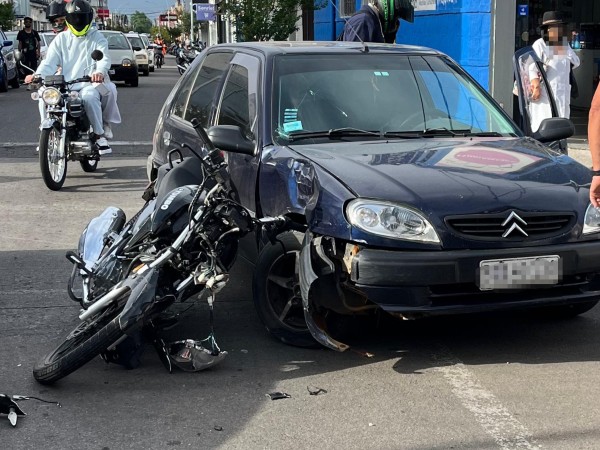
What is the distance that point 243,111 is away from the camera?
6152 mm

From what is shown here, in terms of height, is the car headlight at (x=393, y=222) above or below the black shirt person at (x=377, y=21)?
below

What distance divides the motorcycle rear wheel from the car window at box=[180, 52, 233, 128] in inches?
88.0

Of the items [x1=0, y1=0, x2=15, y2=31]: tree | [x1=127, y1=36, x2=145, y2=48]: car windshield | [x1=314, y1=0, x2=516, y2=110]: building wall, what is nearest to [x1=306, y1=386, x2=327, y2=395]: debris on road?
[x1=314, y1=0, x2=516, y2=110]: building wall

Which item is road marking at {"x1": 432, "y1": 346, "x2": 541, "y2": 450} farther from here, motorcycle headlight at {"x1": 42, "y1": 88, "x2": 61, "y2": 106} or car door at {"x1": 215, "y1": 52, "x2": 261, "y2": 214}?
motorcycle headlight at {"x1": 42, "y1": 88, "x2": 61, "y2": 106}

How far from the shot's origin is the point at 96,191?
1039cm

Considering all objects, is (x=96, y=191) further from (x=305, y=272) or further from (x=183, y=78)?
(x=305, y=272)

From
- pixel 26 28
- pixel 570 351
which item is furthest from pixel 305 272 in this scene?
pixel 26 28

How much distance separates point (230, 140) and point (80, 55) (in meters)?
5.83

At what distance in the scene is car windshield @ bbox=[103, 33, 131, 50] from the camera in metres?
32.2

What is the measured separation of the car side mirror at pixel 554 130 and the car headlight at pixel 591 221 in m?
1.15

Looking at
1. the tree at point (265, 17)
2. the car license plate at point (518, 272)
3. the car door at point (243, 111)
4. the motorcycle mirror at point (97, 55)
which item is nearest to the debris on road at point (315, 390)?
the car license plate at point (518, 272)

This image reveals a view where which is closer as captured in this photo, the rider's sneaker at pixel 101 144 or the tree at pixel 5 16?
the rider's sneaker at pixel 101 144

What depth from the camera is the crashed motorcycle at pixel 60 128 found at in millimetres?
10180

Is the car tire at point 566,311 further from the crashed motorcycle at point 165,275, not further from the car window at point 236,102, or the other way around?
the car window at point 236,102
